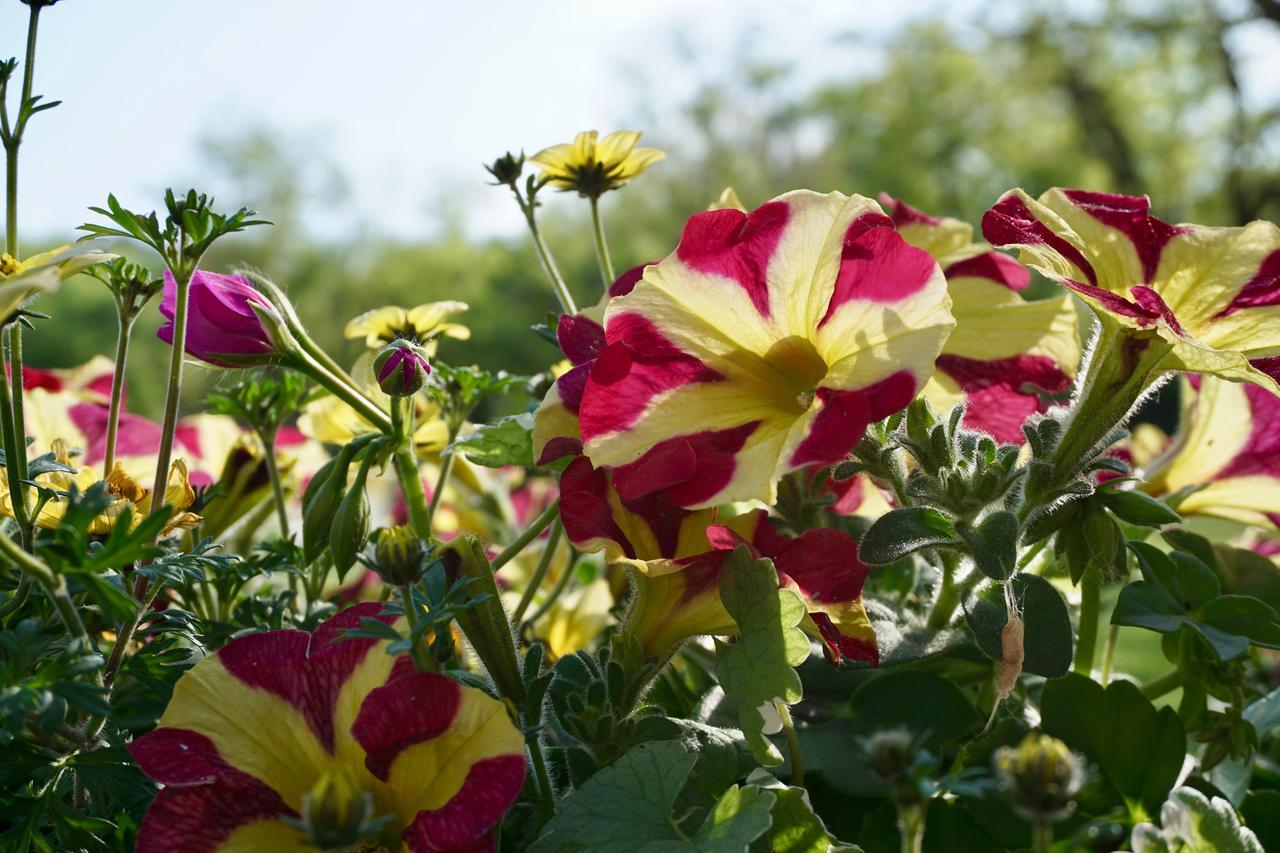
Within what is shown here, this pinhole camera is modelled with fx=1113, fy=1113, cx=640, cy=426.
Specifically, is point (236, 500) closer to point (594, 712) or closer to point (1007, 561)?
point (594, 712)

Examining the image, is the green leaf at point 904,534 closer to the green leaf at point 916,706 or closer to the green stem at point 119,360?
the green leaf at point 916,706

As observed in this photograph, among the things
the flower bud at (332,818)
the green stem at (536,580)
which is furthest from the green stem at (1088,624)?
the flower bud at (332,818)

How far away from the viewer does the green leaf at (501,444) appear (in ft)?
1.67

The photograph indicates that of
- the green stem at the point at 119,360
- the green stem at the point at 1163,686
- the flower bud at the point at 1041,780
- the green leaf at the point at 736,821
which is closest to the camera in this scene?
the flower bud at the point at 1041,780

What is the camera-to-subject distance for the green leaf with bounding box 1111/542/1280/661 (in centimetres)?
45

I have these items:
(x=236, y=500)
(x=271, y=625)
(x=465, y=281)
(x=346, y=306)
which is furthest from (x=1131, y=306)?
(x=346, y=306)

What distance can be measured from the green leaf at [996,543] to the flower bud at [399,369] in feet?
0.70

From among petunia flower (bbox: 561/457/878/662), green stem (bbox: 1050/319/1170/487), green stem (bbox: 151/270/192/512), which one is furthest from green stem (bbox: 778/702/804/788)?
green stem (bbox: 151/270/192/512)

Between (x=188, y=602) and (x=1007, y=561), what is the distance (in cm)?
38

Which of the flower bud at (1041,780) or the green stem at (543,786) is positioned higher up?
the flower bud at (1041,780)

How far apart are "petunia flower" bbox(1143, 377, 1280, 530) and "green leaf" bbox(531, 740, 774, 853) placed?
0.33 m

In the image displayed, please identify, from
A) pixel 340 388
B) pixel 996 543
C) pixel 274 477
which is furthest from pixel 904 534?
pixel 274 477

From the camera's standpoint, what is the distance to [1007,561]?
15.0 inches

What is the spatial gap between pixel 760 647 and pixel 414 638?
12 centimetres
